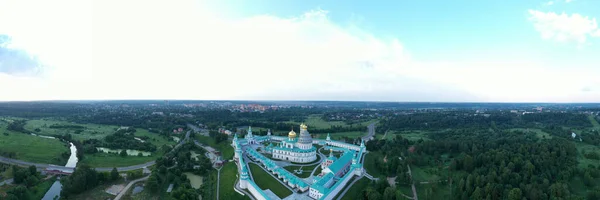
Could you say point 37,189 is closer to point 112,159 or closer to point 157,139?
point 112,159

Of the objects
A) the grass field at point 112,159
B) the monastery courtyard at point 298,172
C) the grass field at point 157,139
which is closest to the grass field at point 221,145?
the monastery courtyard at point 298,172

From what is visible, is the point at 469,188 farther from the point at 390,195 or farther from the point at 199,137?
the point at 199,137

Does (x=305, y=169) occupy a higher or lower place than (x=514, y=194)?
lower

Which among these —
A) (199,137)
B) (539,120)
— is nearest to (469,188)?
(199,137)

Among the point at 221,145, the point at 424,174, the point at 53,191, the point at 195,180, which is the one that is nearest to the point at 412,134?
the point at 424,174

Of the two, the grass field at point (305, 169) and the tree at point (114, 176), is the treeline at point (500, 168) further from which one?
the tree at point (114, 176)
